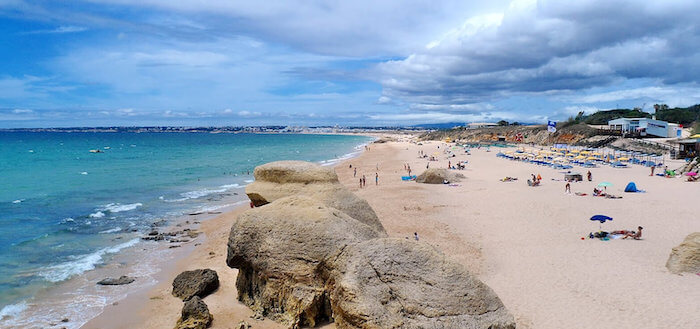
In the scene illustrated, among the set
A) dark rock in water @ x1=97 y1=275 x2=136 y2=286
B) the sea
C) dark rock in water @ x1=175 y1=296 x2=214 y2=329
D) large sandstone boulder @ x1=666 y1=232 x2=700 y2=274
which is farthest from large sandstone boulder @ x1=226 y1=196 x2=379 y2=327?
large sandstone boulder @ x1=666 y1=232 x2=700 y2=274

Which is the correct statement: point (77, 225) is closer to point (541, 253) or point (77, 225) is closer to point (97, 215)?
Answer: point (97, 215)

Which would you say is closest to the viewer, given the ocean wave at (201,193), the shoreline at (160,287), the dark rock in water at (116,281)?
the shoreline at (160,287)

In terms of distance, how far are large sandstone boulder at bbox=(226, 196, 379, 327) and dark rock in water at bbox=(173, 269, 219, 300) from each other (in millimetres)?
2544

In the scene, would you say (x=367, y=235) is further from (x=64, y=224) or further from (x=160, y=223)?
(x=64, y=224)

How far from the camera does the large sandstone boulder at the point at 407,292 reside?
24.5ft

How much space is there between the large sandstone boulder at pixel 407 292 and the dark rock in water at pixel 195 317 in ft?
14.0

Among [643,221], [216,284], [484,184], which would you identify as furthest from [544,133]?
[216,284]

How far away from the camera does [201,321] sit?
35.7 feet

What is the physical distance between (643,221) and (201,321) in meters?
20.6

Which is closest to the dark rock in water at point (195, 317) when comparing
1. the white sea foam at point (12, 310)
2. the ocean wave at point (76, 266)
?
the white sea foam at point (12, 310)

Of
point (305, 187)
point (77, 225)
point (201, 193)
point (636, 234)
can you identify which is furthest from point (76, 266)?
point (636, 234)

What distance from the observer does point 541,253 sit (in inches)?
651

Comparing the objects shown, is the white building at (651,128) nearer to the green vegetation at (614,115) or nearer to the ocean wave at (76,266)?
the green vegetation at (614,115)

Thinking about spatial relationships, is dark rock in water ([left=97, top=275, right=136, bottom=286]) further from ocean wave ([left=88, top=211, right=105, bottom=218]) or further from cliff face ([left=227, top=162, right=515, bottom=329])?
ocean wave ([left=88, top=211, right=105, bottom=218])
